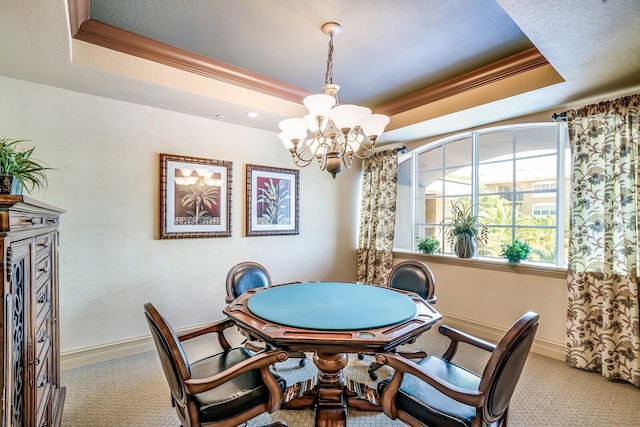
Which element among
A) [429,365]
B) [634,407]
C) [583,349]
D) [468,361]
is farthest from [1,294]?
[583,349]

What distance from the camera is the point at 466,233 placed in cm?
371

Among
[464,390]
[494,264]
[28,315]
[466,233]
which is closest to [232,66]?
[28,315]

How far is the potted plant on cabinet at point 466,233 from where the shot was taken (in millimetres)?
3693

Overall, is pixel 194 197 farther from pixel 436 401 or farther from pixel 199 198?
pixel 436 401

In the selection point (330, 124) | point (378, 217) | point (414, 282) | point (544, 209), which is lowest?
point (414, 282)

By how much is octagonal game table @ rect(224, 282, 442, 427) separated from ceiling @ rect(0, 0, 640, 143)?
1.83m

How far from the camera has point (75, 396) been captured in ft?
7.42

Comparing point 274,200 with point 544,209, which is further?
point 274,200

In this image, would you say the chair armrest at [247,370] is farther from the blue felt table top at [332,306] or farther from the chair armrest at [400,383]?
the chair armrest at [400,383]

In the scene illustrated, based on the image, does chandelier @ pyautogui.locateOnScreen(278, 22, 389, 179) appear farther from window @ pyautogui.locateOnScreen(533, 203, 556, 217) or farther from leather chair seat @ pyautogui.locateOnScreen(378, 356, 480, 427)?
window @ pyautogui.locateOnScreen(533, 203, 556, 217)

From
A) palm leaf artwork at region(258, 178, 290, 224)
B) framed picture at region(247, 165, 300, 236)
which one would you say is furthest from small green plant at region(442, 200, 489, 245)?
palm leaf artwork at region(258, 178, 290, 224)

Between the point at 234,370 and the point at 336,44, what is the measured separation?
2.40 meters

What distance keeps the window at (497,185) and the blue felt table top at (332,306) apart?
207 centimetres

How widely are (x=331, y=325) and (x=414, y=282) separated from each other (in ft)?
4.55
